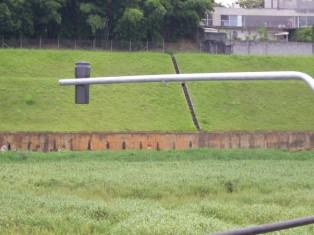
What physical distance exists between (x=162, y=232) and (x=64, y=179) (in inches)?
427

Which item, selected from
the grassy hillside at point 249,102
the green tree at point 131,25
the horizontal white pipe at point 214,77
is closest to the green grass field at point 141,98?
the grassy hillside at point 249,102

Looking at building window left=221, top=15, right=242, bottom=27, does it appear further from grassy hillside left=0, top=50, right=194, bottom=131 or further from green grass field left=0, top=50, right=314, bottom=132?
grassy hillside left=0, top=50, right=194, bottom=131

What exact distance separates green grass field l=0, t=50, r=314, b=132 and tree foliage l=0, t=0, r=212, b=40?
3.39 metres

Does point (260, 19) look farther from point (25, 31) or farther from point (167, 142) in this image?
point (167, 142)

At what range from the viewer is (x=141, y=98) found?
1965 inches

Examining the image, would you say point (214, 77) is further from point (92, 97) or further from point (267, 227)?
point (92, 97)

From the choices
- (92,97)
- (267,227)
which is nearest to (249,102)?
(92,97)

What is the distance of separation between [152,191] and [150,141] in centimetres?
1593

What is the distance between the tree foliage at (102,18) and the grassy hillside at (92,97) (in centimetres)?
340

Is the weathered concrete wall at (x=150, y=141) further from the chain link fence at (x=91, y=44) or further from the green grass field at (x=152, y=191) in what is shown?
the chain link fence at (x=91, y=44)

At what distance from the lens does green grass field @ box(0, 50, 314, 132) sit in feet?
148

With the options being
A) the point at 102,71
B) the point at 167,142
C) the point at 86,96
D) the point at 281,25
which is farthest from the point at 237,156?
the point at 281,25

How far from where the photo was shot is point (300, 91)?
5334 centimetres

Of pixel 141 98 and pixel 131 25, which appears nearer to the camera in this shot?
pixel 141 98
